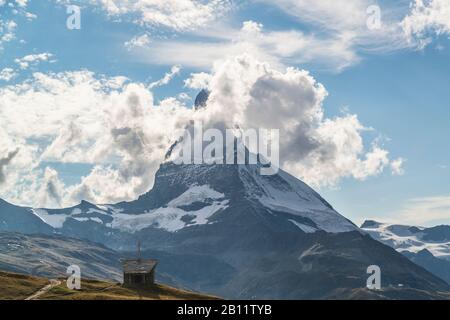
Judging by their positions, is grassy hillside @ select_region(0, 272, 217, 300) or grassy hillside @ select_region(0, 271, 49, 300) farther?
grassy hillside @ select_region(0, 271, 49, 300)

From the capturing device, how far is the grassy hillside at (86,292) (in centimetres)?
13475

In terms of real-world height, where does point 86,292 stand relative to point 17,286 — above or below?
below

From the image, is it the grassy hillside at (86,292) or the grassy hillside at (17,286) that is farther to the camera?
the grassy hillside at (17,286)

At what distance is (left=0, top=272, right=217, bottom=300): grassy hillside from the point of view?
442 feet

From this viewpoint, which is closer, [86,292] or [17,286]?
[86,292]

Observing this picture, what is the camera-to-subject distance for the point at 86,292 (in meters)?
144
